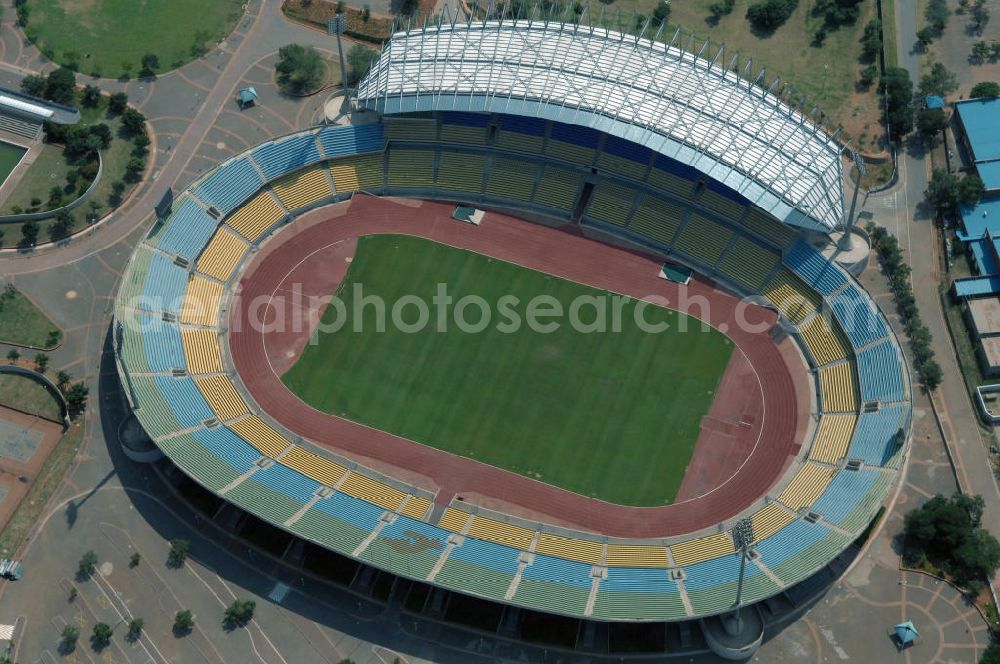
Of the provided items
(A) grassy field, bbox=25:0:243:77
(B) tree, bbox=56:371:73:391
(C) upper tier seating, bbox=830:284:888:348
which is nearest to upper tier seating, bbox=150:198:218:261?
(B) tree, bbox=56:371:73:391

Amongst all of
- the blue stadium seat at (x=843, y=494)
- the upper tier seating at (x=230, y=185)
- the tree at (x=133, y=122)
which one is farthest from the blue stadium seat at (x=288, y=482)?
the tree at (x=133, y=122)

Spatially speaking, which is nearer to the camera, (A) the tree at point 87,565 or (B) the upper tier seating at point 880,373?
(A) the tree at point 87,565

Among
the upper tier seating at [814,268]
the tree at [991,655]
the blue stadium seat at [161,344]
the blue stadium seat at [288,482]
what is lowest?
the tree at [991,655]

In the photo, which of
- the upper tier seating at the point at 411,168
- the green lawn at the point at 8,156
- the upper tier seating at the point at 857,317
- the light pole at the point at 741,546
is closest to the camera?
the light pole at the point at 741,546

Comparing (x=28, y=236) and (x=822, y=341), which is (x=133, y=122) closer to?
(x=28, y=236)

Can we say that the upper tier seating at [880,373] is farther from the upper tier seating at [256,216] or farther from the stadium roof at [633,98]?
the upper tier seating at [256,216]

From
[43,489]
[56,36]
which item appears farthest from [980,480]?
[56,36]

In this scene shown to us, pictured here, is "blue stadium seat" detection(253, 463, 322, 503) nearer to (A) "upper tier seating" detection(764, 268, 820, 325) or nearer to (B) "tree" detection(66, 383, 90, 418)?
(B) "tree" detection(66, 383, 90, 418)

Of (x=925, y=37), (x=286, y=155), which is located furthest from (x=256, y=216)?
(x=925, y=37)
